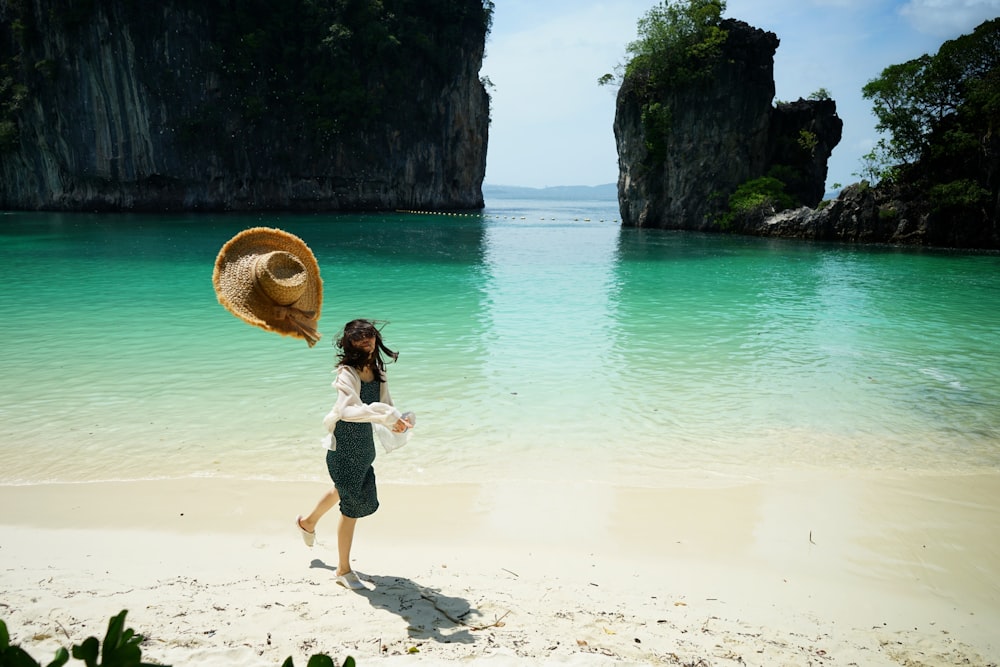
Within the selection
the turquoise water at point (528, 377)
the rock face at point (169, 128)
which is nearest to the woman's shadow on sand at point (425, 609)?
the turquoise water at point (528, 377)

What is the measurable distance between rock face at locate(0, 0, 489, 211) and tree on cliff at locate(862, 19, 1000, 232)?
36632 mm

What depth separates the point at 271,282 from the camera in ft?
12.6

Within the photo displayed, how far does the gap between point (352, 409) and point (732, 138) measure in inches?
1526

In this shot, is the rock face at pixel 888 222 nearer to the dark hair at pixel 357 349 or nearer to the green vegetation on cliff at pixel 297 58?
the dark hair at pixel 357 349

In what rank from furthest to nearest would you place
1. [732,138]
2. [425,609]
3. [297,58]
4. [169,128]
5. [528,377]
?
[297,58]
[169,128]
[732,138]
[528,377]
[425,609]

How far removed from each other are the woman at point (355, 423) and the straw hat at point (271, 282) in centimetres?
50

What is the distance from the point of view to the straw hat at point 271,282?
3852 millimetres

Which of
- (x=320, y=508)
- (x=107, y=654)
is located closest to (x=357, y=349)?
(x=320, y=508)

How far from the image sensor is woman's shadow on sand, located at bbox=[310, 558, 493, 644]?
3080 millimetres

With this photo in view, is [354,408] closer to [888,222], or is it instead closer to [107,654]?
[107,654]

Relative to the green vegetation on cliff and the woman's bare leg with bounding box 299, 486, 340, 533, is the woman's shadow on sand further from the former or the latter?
the green vegetation on cliff

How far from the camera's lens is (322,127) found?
178 ft

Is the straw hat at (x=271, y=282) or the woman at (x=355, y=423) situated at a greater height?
the straw hat at (x=271, y=282)

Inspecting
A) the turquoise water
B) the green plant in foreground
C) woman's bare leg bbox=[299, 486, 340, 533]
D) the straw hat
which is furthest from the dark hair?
the green plant in foreground
